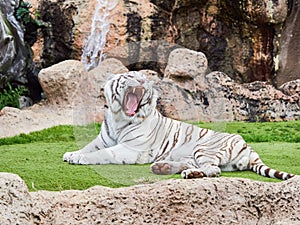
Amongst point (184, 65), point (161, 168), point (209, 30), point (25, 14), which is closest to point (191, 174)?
point (161, 168)

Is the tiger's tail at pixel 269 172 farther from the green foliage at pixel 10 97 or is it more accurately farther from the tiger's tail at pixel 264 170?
the green foliage at pixel 10 97

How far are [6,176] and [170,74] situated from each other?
1809mm

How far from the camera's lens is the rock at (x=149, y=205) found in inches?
86.7

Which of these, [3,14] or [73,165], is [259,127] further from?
[3,14]

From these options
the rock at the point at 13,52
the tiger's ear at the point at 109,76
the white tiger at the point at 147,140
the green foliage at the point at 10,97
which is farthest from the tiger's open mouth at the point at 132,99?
the green foliage at the point at 10,97

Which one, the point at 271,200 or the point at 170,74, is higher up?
the point at 170,74

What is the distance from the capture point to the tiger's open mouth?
3656mm

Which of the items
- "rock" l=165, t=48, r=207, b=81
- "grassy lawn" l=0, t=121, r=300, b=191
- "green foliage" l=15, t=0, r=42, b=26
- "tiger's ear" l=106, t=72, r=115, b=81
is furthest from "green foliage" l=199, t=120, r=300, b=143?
"green foliage" l=15, t=0, r=42, b=26

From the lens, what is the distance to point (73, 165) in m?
3.68

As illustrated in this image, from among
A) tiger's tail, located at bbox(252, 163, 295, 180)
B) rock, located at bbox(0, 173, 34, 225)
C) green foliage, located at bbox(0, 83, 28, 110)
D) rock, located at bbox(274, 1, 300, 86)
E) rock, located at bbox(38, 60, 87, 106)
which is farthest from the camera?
rock, located at bbox(274, 1, 300, 86)

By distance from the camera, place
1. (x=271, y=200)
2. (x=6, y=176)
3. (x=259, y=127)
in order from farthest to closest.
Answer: (x=259, y=127), (x=271, y=200), (x=6, y=176)

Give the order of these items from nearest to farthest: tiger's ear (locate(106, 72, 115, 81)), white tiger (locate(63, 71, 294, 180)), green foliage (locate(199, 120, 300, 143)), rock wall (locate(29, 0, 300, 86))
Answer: white tiger (locate(63, 71, 294, 180))
tiger's ear (locate(106, 72, 115, 81))
green foliage (locate(199, 120, 300, 143))
rock wall (locate(29, 0, 300, 86))

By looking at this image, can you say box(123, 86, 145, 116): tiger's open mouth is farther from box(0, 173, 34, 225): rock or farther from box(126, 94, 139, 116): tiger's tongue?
box(0, 173, 34, 225): rock

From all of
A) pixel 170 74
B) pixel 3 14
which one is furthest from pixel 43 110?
pixel 170 74
